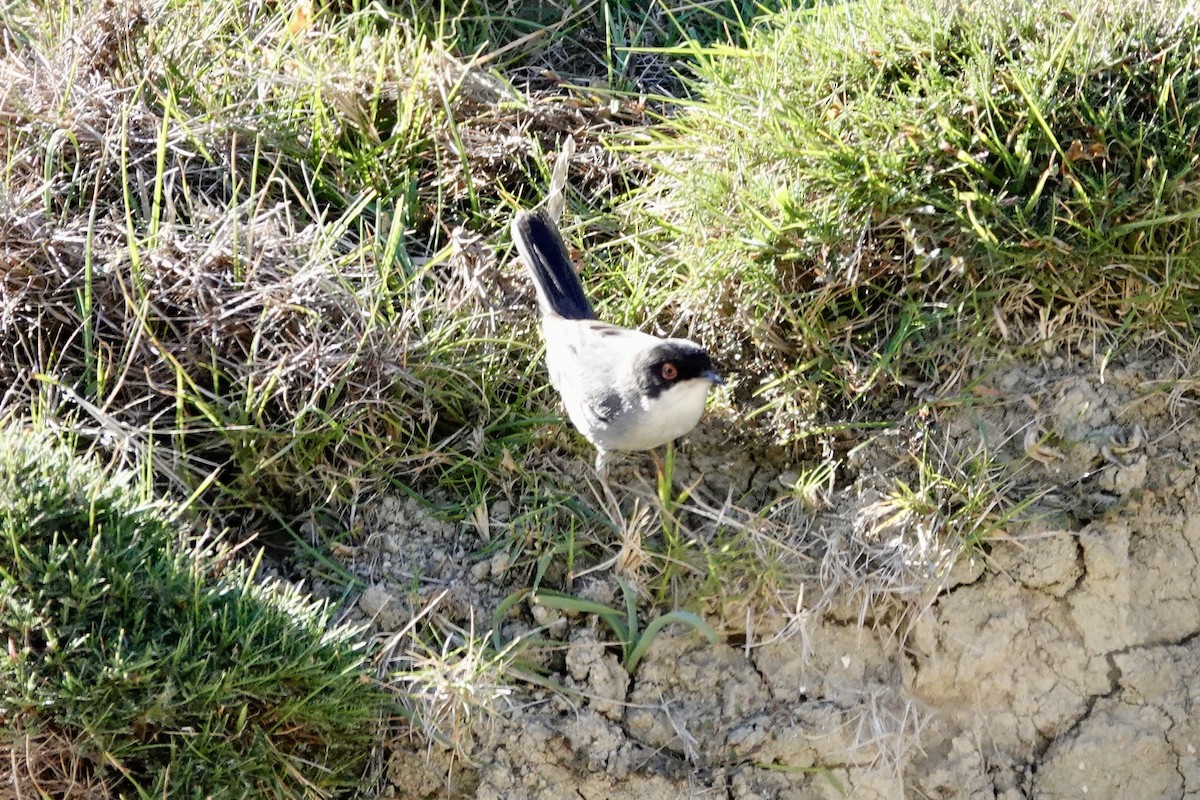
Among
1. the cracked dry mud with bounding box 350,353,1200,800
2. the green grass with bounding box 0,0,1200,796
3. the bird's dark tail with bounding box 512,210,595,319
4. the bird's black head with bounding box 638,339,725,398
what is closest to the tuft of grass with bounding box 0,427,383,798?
the green grass with bounding box 0,0,1200,796

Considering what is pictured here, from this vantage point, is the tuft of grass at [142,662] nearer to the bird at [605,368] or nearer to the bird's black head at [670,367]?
the bird at [605,368]

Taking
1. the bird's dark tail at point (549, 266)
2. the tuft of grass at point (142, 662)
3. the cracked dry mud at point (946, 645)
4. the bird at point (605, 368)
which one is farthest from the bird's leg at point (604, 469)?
the tuft of grass at point (142, 662)

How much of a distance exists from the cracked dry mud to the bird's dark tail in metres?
0.84

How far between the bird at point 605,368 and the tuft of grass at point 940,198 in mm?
356

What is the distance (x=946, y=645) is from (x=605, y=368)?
1.30m

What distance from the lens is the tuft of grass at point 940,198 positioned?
3.81 meters

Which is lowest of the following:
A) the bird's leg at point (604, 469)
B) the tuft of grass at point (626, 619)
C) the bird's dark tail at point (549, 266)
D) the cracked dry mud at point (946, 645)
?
the cracked dry mud at point (946, 645)

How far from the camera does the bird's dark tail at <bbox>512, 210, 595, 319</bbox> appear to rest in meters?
4.11

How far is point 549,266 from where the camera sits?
13.6 feet

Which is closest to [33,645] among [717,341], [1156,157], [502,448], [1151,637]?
[502,448]

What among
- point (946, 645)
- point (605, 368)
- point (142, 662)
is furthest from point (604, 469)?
point (142, 662)

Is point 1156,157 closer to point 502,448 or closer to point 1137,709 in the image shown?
point 1137,709

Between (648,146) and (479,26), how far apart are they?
113 centimetres

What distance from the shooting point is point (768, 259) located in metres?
4.09
